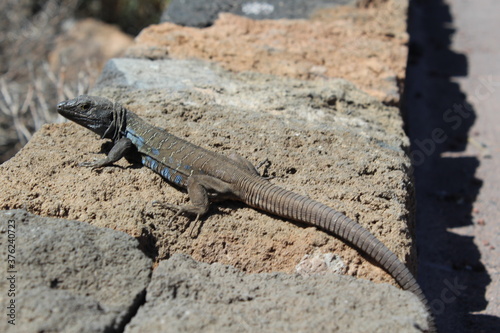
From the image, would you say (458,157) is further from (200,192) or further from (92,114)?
(92,114)

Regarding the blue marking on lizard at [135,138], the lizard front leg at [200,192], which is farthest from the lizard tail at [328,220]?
the blue marking on lizard at [135,138]

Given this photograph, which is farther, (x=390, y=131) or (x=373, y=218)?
(x=390, y=131)

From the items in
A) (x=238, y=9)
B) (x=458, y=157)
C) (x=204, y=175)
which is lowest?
(x=458, y=157)

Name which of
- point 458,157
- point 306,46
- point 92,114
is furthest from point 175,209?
point 458,157

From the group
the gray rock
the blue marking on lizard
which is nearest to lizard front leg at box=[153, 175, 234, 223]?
the blue marking on lizard

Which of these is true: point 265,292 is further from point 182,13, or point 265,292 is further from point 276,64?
point 182,13

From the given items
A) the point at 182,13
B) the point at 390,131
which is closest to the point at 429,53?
the point at 182,13
